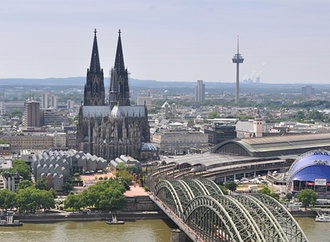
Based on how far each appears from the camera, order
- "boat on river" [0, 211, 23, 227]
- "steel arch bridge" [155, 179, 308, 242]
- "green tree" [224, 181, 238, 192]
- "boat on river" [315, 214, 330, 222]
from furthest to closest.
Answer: "green tree" [224, 181, 238, 192], "boat on river" [315, 214, 330, 222], "boat on river" [0, 211, 23, 227], "steel arch bridge" [155, 179, 308, 242]

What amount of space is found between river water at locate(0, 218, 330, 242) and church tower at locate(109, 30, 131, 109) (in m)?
34.8

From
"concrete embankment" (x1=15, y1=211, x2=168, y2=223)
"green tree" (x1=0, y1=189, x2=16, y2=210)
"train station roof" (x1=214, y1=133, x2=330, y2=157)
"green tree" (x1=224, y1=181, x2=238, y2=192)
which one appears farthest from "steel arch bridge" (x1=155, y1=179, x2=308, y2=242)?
"train station roof" (x1=214, y1=133, x2=330, y2=157)

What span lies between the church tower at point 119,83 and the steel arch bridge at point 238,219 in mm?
39052

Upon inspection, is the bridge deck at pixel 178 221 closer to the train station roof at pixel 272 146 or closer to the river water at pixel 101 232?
the river water at pixel 101 232

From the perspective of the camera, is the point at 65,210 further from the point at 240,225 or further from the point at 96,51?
the point at 96,51

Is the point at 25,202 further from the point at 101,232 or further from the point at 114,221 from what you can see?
the point at 101,232

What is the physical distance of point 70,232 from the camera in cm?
4588

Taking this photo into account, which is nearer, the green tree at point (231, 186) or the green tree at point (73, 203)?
the green tree at point (73, 203)

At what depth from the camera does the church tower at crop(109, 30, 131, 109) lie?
83438mm

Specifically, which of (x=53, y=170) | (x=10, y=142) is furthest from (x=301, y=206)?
(x=10, y=142)

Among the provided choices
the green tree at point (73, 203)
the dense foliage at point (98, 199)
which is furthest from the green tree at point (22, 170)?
the green tree at point (73, 203)

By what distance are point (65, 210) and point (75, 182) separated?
11.3 meters

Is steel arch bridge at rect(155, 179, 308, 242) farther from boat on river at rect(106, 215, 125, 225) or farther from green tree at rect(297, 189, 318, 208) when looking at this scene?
green tree at rect(297, 189, 318, 208)

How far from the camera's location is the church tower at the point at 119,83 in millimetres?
83438
